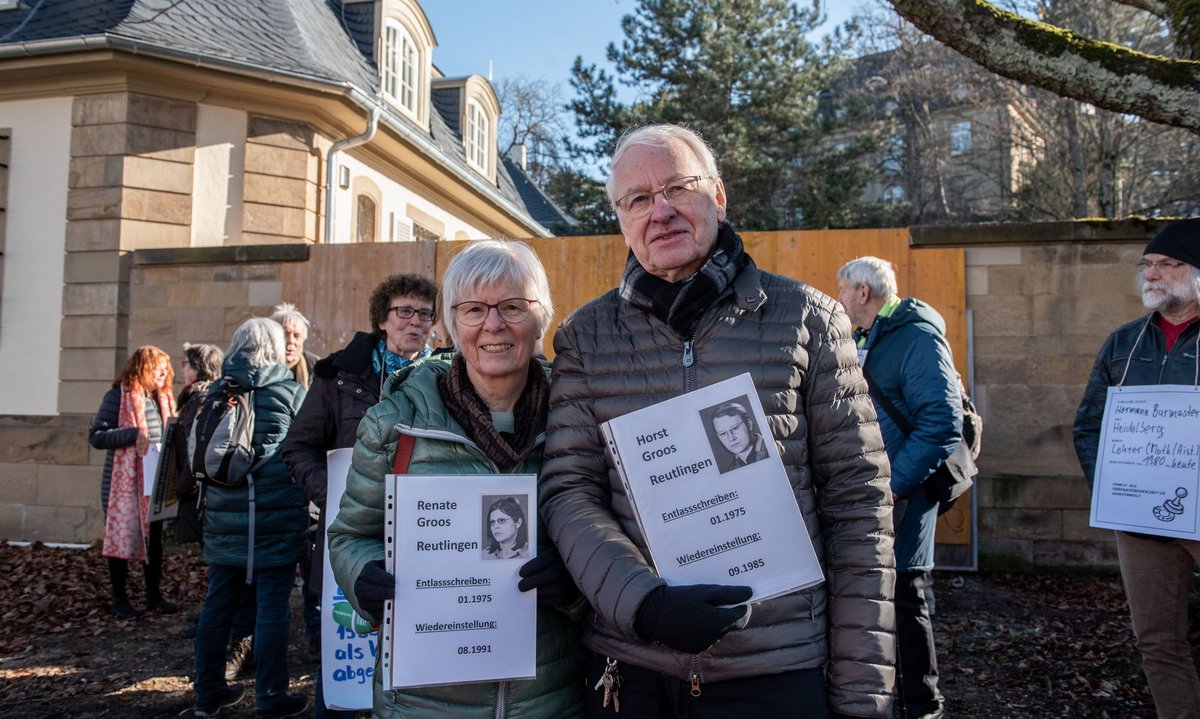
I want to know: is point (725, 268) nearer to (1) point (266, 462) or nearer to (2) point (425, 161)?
(1) point (266, 462)

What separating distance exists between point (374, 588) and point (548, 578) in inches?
15.8

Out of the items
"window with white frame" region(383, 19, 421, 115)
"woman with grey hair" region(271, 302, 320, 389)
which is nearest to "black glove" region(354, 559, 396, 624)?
"woman with grey hair" region(271, 302, 320, 389)

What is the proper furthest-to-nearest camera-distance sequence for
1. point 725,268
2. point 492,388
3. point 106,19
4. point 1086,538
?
point 106,19, point 1086,538, point 492,388, point 725,268

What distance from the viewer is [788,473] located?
1.83 meters

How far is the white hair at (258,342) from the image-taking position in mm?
4478

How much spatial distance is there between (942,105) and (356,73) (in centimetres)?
1873

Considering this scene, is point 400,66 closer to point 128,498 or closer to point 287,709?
point 128,498

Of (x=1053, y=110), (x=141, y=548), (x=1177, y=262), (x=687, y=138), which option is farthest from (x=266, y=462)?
(x=1053, y=110)

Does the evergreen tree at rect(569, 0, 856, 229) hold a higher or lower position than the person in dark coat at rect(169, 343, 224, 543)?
higher

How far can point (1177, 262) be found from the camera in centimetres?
331

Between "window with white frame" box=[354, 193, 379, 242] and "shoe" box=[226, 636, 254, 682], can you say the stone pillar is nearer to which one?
"window with white frame" box=[354, 193, 379, 242]

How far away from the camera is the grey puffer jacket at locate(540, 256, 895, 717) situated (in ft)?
5.79

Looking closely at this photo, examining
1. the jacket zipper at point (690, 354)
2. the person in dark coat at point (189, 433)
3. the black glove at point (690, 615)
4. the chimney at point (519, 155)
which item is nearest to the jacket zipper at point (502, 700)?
the black glove at point (690, 615)

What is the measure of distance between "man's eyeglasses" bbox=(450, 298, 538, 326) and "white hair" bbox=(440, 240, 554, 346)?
0.02m
